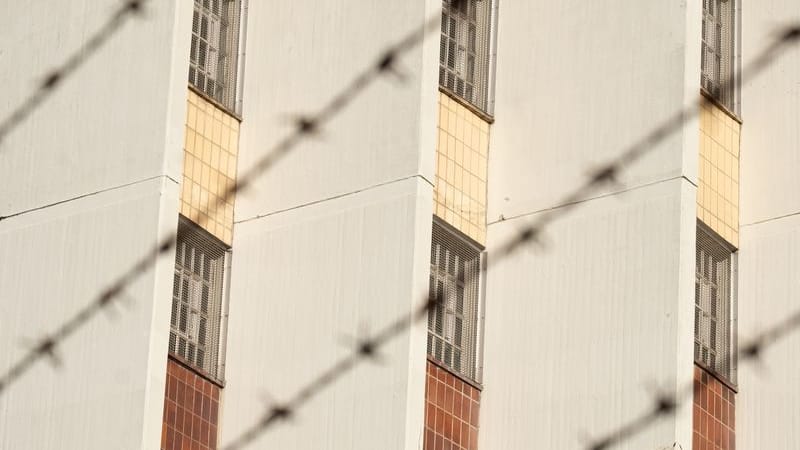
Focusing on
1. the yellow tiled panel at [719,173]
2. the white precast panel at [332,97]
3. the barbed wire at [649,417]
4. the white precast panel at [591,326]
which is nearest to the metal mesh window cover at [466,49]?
the white precast panel at [332,97]

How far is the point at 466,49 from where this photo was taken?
34.3 metres

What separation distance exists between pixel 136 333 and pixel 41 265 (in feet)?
6.50

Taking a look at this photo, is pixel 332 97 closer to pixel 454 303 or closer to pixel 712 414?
pixel 454 303

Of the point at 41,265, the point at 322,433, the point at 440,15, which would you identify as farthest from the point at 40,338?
the point at 440,15

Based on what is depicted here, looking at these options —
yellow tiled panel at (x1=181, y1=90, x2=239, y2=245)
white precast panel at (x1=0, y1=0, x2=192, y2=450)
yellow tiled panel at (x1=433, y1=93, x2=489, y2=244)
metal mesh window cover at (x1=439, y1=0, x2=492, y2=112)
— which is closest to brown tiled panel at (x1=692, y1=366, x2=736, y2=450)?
yellow tiled panel at (x1=433, y1=93, x2=489, y2=244)

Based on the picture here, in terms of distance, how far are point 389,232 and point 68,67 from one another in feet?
15.2

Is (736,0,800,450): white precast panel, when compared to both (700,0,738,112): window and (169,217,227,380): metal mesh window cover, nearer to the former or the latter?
(700,0,738,112): window

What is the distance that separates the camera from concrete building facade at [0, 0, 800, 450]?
3025 cm

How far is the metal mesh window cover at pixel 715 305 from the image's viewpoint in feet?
110

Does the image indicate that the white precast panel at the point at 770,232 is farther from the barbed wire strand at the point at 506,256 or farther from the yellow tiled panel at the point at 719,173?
the barbed wire strand at the point at 506,256

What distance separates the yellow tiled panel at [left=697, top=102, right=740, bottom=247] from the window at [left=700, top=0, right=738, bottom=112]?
0.64 meters

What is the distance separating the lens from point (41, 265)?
30812 millimetres

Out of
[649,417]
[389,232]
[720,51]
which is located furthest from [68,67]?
[720,51]

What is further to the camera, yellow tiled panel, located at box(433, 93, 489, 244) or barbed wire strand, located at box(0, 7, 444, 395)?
yellow tiled panel, located at box(433, 93, 489, 244)
